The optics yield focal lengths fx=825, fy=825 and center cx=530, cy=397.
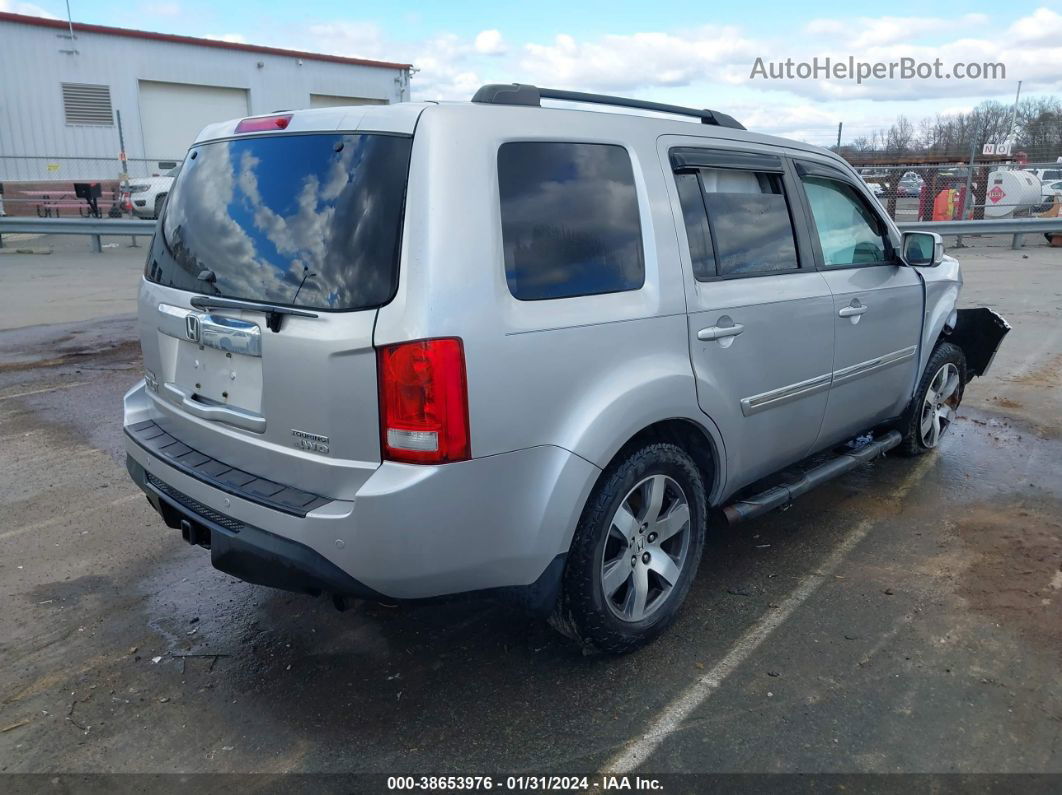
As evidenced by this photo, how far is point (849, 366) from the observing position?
4.14 m

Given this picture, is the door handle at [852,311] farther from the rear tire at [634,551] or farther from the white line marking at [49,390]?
the white line marking at [49,390]

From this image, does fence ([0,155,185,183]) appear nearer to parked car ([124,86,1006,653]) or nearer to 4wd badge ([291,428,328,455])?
parked car ([124,86,1006,653])

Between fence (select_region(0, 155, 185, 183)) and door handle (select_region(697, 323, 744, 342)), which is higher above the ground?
fence (select_region(0, 155, 185, 183))

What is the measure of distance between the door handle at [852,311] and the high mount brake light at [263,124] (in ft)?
8.68

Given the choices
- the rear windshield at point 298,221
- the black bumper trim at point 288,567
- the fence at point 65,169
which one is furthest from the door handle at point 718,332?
the fence at point 65,169

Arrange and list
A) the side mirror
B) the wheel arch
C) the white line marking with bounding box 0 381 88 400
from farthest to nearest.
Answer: the white line marking with bounding box 0 381 88 400 → the side mirror → the wheel arch

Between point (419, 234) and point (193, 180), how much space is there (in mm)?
1302

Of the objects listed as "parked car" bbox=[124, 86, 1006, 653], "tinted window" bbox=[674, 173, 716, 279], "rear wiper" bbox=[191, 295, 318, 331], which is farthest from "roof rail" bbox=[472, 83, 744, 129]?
"rear wiper" bbox=[191, 295, 318, 331]

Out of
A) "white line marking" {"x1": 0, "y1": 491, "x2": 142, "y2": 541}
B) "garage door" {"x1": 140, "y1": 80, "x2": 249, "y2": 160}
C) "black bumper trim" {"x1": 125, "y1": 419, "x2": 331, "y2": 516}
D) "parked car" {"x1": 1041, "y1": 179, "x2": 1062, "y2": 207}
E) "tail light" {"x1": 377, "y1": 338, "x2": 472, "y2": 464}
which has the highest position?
"garage door" {"x1": 140, "y1": 80, "x2": 249, "y2": 160}

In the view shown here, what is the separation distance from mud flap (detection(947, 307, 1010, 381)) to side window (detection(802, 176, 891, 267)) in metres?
1.28

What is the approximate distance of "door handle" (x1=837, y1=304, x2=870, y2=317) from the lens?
13.1 feet

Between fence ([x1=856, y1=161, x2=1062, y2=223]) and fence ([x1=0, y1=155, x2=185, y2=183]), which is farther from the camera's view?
fence ([x1=0, y1=155, x2=185, y2=183])

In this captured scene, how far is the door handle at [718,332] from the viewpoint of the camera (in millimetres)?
3197

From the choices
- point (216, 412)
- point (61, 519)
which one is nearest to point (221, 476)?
point (216, 412)
